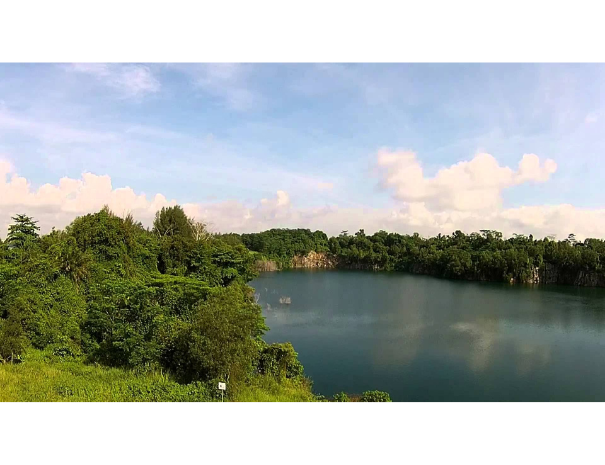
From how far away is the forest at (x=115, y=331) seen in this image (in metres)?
7.58

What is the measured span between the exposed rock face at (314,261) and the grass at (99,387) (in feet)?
168

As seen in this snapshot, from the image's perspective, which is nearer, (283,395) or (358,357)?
(283,395)

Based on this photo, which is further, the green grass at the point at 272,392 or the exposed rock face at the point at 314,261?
the exposed rock face at the point at 314,261

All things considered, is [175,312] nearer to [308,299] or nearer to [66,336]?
[66,336]

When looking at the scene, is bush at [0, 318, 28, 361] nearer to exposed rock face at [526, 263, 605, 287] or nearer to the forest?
the forest

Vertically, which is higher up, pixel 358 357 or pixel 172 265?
pixel 172 265

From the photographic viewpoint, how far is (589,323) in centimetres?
1989

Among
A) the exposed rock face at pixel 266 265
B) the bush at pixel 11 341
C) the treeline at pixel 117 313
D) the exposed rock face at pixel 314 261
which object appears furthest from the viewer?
the exposed rock face at pixel 314 261

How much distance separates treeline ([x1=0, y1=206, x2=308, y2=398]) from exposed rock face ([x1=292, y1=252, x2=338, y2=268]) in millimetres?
45268

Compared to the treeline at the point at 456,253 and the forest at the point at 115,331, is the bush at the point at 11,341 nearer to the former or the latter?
the forest at the point at 115,331

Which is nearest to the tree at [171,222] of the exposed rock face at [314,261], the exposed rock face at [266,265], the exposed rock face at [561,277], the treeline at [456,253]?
the treeline at [456,253]

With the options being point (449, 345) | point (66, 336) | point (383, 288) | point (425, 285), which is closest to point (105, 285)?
point (66, 336)

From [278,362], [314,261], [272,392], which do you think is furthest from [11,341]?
[314,261]

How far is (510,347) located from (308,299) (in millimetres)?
13957
